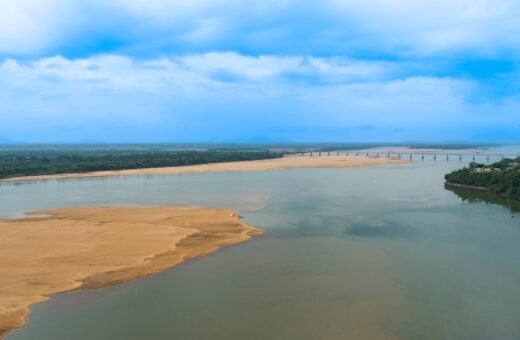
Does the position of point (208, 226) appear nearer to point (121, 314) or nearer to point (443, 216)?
point (121, 314)

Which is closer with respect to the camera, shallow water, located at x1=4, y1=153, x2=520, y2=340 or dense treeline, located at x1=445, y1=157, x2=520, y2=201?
shallow water, located at x1=4, y1=153, x2=520, y2=340

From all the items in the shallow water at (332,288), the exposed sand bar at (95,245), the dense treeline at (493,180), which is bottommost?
the shallow water at (332,288)

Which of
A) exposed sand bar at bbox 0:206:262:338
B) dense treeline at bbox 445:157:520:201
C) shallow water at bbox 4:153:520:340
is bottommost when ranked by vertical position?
shallow water at bbox 4:153:520:340

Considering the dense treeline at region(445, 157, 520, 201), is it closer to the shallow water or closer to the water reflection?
the water reflection

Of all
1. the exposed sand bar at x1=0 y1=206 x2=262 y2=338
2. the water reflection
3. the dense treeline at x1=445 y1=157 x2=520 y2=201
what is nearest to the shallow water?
the exposed sand bar at x1=0 y1=206 x2=262 y2=338

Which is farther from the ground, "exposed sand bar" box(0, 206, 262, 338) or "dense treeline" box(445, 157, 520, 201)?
"dense treeline" box(445, 157, 520, 201)

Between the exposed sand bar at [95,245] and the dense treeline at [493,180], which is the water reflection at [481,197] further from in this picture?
the exposed sand bar at [95,245]

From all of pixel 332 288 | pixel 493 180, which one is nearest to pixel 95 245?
pixel 332 288

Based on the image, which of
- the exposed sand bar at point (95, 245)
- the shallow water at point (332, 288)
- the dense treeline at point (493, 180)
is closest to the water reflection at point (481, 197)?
the dense treeline at point (493, 180)
